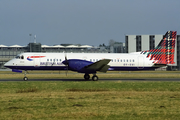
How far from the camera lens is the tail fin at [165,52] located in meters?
34.4

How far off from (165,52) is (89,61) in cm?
1130

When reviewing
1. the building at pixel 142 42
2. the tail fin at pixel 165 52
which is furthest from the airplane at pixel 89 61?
the building at pixel 142 42

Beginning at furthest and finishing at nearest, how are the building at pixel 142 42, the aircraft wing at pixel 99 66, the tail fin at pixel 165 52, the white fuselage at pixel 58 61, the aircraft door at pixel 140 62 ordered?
the building at pixel 142 42
the tail fin at pixel 165 52
the aircraft door at pixel 140 62
the white fuselage at pixel 58 61
the aircraft wing at pixel 99 66

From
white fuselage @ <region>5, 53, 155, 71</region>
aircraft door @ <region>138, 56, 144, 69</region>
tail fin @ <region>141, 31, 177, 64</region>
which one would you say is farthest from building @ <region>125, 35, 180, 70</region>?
white fuselage @ <region>5, 53, 155, 71</region>

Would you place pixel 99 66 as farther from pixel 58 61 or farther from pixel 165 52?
pixel 165 52

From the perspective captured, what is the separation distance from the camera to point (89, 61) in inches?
1277

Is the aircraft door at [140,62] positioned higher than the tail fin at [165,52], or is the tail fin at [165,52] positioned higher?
the tail fin at [165,52]

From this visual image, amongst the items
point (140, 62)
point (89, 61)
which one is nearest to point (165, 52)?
point (140, 62)

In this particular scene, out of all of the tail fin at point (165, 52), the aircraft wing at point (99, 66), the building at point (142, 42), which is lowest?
the aircraft wing at point (99, 66)

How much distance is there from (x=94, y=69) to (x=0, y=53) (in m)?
75.2


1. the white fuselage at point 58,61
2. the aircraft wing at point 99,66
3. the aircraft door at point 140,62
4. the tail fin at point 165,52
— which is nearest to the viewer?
the aircraft wing at point 99,66

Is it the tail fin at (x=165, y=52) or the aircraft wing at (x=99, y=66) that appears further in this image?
the tail fin at (x=165, y=52)

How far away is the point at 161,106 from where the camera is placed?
13.6 meters

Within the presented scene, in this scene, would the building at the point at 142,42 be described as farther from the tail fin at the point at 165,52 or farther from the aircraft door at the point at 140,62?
the aircraft door at the point at 140,62
